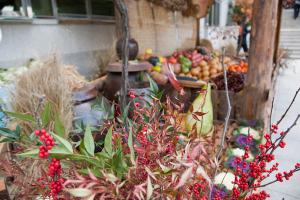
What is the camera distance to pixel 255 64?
2.16 metres

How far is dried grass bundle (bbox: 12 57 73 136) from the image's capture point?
137 centimetres

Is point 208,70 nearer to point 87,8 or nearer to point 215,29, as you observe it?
point 87,8

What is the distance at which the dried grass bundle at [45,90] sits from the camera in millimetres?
1374

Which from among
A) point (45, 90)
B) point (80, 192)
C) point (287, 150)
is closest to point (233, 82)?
point (287, 150)

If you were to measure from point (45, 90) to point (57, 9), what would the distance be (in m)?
1.70

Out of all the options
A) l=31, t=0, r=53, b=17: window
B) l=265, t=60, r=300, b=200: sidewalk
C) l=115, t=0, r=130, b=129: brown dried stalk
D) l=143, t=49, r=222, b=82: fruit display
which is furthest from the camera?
l=143, t=49, r=222, b=82: fruit display

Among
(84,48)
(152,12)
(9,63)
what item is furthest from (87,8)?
(9,63)

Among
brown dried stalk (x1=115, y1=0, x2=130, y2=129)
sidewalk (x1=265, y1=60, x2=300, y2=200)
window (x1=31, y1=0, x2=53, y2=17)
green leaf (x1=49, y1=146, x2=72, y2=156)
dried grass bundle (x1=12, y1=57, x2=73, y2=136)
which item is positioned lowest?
sidewalk (x1=265, y1=60, x2=300, y2=200)

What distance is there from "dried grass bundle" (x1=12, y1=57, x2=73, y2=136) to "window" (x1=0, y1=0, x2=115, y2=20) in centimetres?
109

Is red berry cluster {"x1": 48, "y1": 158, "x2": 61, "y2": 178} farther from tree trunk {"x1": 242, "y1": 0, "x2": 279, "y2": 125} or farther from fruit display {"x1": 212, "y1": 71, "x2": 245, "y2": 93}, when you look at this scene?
fruit display {"x1": 212, "y1": 71, "x2": 245, "y2": 93}

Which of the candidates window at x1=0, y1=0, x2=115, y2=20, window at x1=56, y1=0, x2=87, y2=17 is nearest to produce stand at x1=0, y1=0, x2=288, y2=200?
window at x1=0, y1=0, x2=115, y2=20

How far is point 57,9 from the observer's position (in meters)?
2.77

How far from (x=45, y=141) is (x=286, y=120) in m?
2.96

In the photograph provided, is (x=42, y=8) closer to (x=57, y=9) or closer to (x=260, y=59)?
(x=57, y=9)
